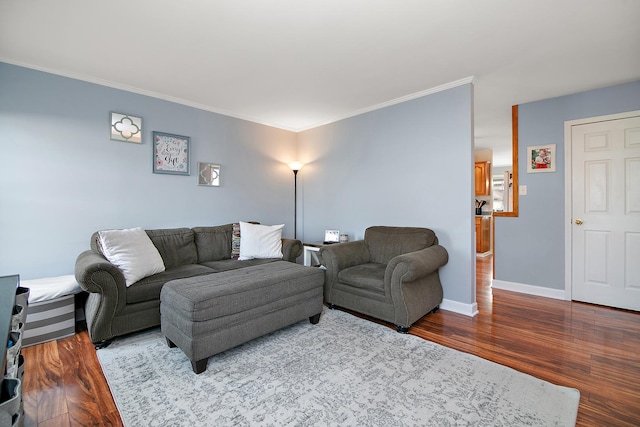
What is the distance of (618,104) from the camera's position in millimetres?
3178

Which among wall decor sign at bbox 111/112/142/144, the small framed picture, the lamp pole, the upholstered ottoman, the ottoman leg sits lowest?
the ottoman leg

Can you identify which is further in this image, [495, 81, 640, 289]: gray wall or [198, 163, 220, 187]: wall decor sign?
[198, 163, 220, 187]: wall decor sign

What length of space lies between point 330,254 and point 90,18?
2697 millimetres

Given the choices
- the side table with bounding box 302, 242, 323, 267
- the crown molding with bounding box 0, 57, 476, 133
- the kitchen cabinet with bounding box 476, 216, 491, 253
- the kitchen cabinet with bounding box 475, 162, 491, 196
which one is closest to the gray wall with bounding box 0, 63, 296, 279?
the crown molding with bounding box 0, 57, 476, 133

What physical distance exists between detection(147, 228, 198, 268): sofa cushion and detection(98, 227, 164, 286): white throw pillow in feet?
1.08

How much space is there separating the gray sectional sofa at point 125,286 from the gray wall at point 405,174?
5.57 feet

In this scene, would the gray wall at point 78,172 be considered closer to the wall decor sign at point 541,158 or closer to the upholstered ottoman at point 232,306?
the upholstered ottoman at point 232,306

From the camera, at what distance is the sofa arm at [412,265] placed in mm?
2480

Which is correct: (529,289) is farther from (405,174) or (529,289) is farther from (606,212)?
(405,174)

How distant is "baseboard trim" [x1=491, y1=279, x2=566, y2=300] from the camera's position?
11.6 feet

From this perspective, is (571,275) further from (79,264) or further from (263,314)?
(79,264)

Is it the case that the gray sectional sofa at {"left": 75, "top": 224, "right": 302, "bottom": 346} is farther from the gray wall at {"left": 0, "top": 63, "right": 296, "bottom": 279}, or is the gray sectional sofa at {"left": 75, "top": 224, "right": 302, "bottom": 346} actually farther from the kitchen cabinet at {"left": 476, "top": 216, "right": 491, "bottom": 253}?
the kitchen cabinet at {"left": 476, "top": 216, "right": 491, "bottom": 253}

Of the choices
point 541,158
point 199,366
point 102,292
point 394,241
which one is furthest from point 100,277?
point 541,158

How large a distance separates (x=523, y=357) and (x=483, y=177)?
220 inches
